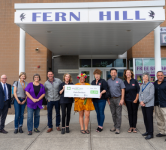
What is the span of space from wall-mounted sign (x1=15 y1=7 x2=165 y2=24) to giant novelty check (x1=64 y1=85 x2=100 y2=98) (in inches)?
96.6

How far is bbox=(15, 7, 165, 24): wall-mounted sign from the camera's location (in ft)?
18.3

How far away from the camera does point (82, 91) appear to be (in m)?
4.81

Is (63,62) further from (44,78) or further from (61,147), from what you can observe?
(61,147)

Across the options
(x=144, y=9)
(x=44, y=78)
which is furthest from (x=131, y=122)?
(x=44, y=78)

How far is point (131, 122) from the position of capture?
4.91 meters

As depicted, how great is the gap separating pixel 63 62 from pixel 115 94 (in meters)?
8.52

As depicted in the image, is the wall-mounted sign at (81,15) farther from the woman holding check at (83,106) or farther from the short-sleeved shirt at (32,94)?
the short-sleeved shirt at (32,94)

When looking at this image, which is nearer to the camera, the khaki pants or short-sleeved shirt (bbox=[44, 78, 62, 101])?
the khaki pants

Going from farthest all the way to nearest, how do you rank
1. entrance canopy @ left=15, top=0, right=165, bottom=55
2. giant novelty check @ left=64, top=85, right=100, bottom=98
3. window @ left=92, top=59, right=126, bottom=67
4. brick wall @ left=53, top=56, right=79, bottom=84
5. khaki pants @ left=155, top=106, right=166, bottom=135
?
window @ left=92, top=59, right=126, bottom=67
brick wall @ left=53, top=56, right=79, bottom=84
entrance canopy @ left=15, top=0, right=165, bottom=55
giant novelty check @ left=64, top=85, right=100, bottom=98
khaki pants @ left=155, top=106, right=166, bottom=135

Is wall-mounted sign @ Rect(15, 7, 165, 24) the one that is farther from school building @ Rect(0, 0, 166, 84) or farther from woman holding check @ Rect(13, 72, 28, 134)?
woman holding check @ Rect(13, 72, 28, 134)

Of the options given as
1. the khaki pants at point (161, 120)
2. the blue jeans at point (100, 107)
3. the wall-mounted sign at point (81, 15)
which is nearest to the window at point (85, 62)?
the wall-mounted sign at point (81, 15)

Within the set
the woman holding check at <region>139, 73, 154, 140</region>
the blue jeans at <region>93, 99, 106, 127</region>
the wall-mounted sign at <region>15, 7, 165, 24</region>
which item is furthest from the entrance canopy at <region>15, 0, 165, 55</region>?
the blue jeans at <region>93, 99, 106, 127</region>

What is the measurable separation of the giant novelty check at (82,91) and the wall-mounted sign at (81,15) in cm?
245

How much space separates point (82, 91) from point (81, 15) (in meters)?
2.77
